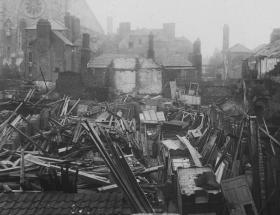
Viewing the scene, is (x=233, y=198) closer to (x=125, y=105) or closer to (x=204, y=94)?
(x=125, y=105)

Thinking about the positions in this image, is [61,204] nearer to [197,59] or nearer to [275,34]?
[197,59]

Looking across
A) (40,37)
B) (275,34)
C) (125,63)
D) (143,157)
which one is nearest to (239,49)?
(275,34)

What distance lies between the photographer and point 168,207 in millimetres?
11914

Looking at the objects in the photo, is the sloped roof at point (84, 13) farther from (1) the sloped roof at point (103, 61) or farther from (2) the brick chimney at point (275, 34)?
(2) the brick chimney at point (275, 34)

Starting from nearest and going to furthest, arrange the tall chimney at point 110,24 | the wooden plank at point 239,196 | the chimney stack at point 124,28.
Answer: the wooden plank at point 239,196 < the chimney stack at point 124,28 < the tall chimney at point 110,24

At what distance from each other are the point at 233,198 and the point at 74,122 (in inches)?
399

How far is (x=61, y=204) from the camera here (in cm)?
681

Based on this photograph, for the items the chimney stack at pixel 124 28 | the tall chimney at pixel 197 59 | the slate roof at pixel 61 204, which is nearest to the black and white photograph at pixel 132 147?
the slate roof at pixel 61 204

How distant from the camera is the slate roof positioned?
6602 mm

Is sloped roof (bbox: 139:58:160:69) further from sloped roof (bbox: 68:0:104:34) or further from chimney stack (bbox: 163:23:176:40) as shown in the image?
chimney stack (bbox: 163:23:176:40)

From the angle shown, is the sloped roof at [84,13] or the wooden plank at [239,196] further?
the sloped roof at [84,13]

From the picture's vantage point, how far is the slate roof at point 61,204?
21.7 feet

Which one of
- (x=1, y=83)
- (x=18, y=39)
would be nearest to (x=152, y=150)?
(x=1, y=83)

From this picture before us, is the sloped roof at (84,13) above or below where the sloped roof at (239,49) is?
above
